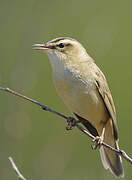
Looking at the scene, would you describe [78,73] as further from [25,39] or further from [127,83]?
[127,83]

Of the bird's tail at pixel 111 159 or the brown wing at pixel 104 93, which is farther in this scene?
the bird's tail at pixel 111 159

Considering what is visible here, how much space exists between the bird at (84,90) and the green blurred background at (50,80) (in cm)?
17

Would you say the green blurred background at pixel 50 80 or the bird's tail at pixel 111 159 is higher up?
the green blurred background at pixel 50 80

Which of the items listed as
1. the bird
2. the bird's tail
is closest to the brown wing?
the bird

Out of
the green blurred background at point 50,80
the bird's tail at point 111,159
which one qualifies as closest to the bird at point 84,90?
the bird's tail at point 111,159

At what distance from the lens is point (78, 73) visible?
411 cm

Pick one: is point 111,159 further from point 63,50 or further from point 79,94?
point 63,50

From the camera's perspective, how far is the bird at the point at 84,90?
4.08 metres

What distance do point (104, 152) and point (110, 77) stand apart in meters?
1.38

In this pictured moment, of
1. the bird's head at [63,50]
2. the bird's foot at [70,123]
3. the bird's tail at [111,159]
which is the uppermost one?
the bird's head at [63,50]

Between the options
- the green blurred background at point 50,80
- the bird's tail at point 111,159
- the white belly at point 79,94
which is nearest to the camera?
the green blurred background at point 50,80

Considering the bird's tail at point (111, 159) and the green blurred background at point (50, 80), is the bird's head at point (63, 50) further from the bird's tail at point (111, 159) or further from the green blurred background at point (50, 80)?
the bird's tail at point (111, 159)

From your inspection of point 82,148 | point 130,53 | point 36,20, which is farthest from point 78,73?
point 130,53

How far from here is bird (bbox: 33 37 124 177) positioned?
4082 mm
